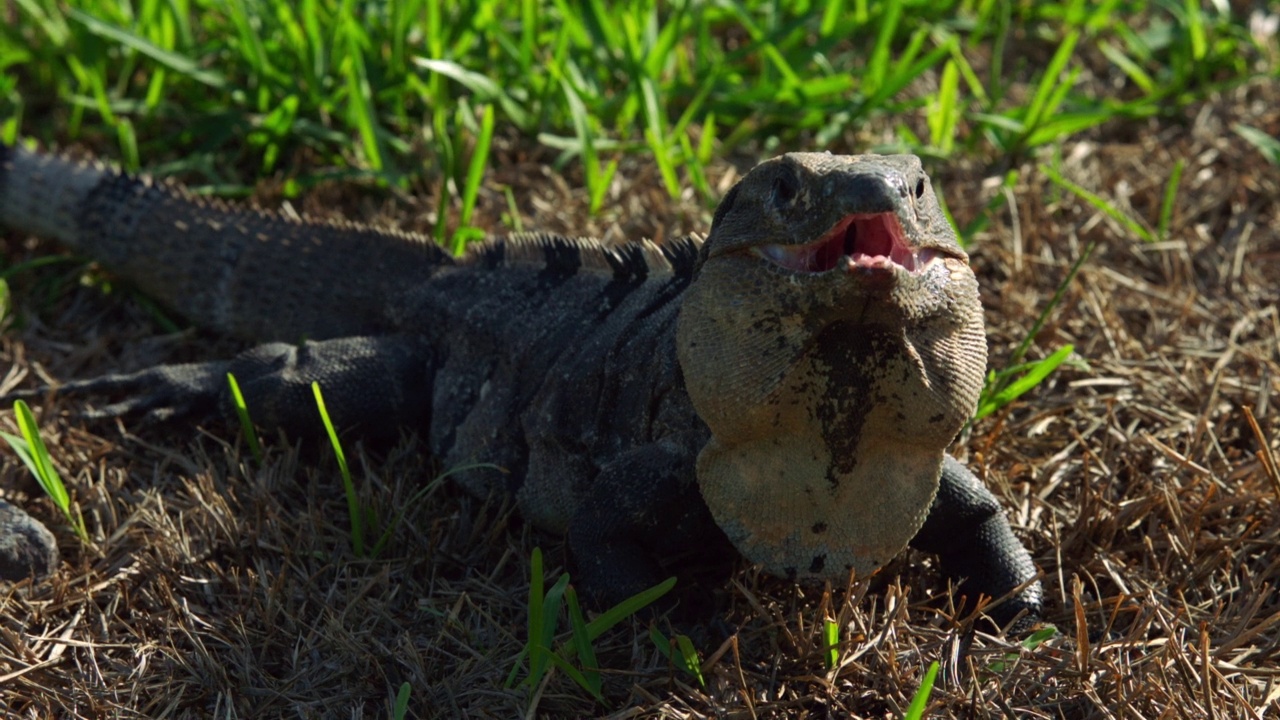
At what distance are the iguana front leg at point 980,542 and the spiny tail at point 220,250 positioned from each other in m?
1.56

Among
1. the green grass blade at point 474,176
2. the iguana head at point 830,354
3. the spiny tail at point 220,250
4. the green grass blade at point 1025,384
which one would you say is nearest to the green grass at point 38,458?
the spiny tail at point 220,250

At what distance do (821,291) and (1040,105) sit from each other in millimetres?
2329

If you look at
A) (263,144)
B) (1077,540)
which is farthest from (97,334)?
(1077,540)

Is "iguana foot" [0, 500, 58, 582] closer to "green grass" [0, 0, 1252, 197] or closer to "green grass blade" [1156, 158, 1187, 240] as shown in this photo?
"green grass" [0, 0, 1252, 197]

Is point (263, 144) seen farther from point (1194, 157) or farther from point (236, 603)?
point (1194, 157)

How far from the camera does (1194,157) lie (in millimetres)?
4348

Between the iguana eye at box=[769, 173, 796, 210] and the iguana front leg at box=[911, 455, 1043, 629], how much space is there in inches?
28.6

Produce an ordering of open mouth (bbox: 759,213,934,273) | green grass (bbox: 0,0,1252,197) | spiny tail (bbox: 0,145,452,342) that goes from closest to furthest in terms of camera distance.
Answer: open mouth (bbox: 759,213,934,273), spiny tail (bbox: 0,145,452,342), green grass (bbox: 0,0,1252,197)

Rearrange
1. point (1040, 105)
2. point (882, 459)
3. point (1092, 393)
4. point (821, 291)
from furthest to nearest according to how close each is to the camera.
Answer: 1. point (1040, 105)
2. point (1092, 393)
3. point (882, 459)
4. point (821, 291)

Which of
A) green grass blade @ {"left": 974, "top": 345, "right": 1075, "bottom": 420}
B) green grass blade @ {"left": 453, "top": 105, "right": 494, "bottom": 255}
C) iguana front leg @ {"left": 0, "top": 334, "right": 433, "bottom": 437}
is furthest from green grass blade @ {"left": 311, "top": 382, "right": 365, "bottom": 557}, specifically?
green grass blade @ {"left": 974, "top": 345, "right": 1075, "bottom": 420}

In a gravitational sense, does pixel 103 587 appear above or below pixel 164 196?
below

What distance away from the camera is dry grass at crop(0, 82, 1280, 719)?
2496 millimetres

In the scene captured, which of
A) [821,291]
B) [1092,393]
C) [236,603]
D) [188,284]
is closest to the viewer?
[821,291]

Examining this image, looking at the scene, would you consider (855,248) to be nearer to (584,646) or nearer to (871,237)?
(871,237)
